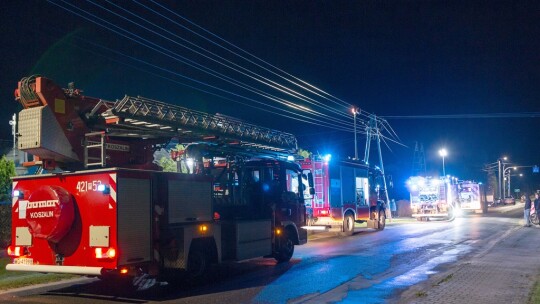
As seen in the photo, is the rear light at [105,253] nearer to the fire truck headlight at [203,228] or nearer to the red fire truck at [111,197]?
the red fire truck at [111,197]

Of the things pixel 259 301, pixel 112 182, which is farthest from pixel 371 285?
pixel 112 182

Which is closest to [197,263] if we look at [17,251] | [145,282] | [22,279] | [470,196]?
[145,282]

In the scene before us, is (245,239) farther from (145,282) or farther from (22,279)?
(22,279)

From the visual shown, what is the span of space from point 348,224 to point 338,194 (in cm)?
155

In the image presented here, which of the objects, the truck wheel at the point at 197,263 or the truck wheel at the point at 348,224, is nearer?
the truck wheel at the point at 197,263

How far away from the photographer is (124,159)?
1074 centimetres

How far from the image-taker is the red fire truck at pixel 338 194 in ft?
68.9

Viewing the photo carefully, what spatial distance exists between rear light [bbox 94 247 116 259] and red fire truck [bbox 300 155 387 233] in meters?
12.3

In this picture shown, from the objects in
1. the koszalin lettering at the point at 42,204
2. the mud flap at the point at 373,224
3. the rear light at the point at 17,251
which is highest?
the koszalin lettering at the point at 42,204

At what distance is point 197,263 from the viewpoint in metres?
10.8

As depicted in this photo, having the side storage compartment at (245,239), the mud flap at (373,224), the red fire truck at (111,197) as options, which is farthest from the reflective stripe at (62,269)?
the mud flap at (373,224)

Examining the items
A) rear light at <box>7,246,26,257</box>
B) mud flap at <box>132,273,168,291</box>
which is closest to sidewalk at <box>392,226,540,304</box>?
mud flap at <box>132,273,168,291</box>

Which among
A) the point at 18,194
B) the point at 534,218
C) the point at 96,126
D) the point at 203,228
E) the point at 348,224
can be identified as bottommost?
the point at 534,218

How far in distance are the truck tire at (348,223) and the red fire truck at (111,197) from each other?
987 cm
